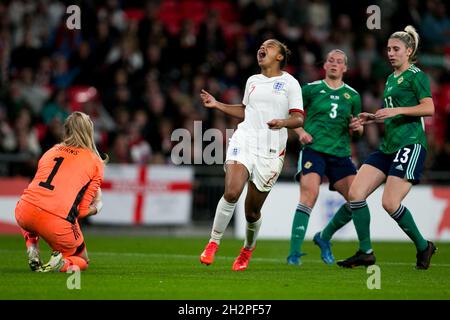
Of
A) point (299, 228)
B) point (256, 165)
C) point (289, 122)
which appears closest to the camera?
point (289, 122)

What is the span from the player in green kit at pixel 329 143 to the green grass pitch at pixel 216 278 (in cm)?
64

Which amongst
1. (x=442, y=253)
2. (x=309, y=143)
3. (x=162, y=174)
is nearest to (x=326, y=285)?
(x=309, y=143)

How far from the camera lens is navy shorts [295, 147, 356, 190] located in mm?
11250

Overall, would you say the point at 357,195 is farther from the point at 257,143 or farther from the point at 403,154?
the point at 257,143

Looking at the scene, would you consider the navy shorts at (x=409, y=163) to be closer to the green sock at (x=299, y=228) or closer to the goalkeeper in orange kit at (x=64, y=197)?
the green sock at (x=299, y=228)

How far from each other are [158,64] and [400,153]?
10.7m

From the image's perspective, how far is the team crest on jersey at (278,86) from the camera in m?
9.91

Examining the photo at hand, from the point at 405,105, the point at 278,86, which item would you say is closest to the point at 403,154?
the point at 405,105

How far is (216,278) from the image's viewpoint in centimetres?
896

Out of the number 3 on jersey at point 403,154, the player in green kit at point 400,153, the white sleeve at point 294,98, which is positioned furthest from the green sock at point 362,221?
the white sleeve at point 294,98

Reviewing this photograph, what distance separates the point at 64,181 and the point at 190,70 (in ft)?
36.4

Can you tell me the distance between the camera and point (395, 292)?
7.94 meters

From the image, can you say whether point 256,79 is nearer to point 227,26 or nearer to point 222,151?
point 222,151

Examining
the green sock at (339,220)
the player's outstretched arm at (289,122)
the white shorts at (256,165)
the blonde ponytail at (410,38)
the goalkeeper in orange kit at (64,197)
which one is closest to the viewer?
the goalkeeper in orange kit at (64,197)
